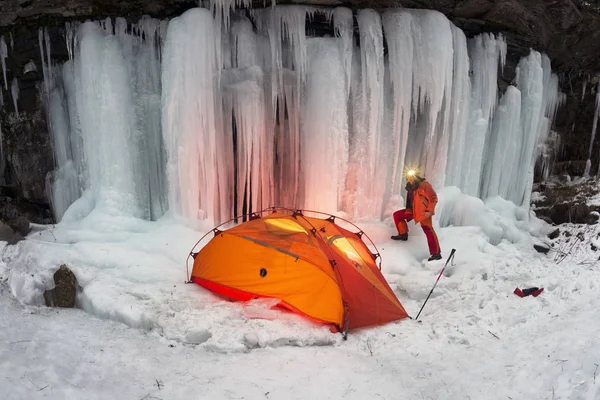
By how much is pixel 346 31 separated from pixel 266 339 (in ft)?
21.1

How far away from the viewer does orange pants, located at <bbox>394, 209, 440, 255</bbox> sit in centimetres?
763

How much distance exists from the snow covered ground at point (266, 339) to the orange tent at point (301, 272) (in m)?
0.22

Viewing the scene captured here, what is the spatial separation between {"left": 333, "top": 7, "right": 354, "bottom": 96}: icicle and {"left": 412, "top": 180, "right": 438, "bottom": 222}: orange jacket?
2.60 metres

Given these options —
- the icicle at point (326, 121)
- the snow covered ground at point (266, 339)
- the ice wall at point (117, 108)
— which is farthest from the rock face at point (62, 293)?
the icicle at point (326, 121)

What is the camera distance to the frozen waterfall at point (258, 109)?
8164mm

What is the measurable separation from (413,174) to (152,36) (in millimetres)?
5803

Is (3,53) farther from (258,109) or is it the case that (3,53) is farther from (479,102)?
(479,102)

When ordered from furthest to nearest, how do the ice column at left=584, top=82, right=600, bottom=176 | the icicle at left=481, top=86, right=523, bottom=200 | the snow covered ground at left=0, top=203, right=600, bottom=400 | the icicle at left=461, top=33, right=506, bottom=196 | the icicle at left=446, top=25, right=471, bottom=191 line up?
the ice column at left=584, top=82, right=600, bottom=176 < the icicle at left=481, top=86, right=523, bottom=200 < the icicle at left=461, top=33, right=506, bottom=196 < the icicle at left=446, top=25, right=471, bottom=191 < the snow covered ground at left=0, top=203, right=600, bottom=400

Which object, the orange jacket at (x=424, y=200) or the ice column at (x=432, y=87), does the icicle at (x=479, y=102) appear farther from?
the orange jacket at (x=424, y=200)

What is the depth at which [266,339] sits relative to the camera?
179 inches

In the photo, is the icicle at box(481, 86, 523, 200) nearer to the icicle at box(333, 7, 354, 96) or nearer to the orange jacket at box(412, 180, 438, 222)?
the orange jacket at box(412, 180, 438, 222)

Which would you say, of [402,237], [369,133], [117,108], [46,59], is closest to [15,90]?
[46,59]

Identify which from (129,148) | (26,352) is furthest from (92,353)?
(129,148)

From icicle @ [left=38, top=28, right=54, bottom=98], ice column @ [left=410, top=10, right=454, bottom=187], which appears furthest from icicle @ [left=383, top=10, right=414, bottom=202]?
icicle @ [left=38, top=28, right=54, bottom=98]
